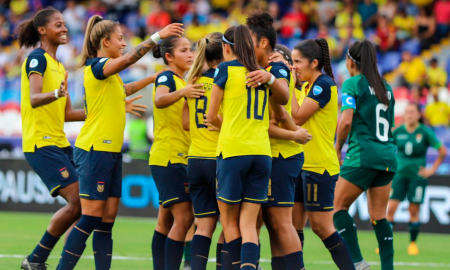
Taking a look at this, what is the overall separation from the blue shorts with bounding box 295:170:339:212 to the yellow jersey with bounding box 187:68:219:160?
1.03m

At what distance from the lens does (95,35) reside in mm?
7016

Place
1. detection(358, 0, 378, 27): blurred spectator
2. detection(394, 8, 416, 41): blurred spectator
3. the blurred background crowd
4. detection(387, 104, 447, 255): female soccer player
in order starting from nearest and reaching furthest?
1. detection(387, 104, 447, 255): female soccer player
2. the blurred background crowd
3. detection(394, 8, 416, 41): blurred spectator
4. detection(358, 0, 378, 27): blurred spectator

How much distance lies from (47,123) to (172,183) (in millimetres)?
1550

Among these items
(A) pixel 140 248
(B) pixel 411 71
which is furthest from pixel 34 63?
(B) pixel 411 71

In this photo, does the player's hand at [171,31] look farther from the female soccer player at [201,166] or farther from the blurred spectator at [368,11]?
the blurred spectator at [368,11]

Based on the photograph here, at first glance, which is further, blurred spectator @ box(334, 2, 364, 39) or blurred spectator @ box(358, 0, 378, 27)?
blurred spectator @ box(358, 0, 378, 27)

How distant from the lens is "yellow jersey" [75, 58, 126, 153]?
680 centimetres

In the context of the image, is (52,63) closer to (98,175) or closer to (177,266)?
(98,175)

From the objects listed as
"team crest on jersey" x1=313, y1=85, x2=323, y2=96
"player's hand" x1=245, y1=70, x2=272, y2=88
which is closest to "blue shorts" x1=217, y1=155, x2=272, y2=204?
"player's hand" x1=245, y1=70, x2=272, y2=88

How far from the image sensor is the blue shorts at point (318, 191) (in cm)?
688

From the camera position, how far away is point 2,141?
62.9 ft

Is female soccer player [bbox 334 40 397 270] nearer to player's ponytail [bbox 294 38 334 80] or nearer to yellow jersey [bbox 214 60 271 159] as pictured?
player's ponytail [bbox 294 38 334 80]

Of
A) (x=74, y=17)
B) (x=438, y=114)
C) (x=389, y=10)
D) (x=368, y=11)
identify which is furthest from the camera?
(x=74, y=17)

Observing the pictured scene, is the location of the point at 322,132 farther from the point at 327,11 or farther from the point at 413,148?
the point at 327,11
